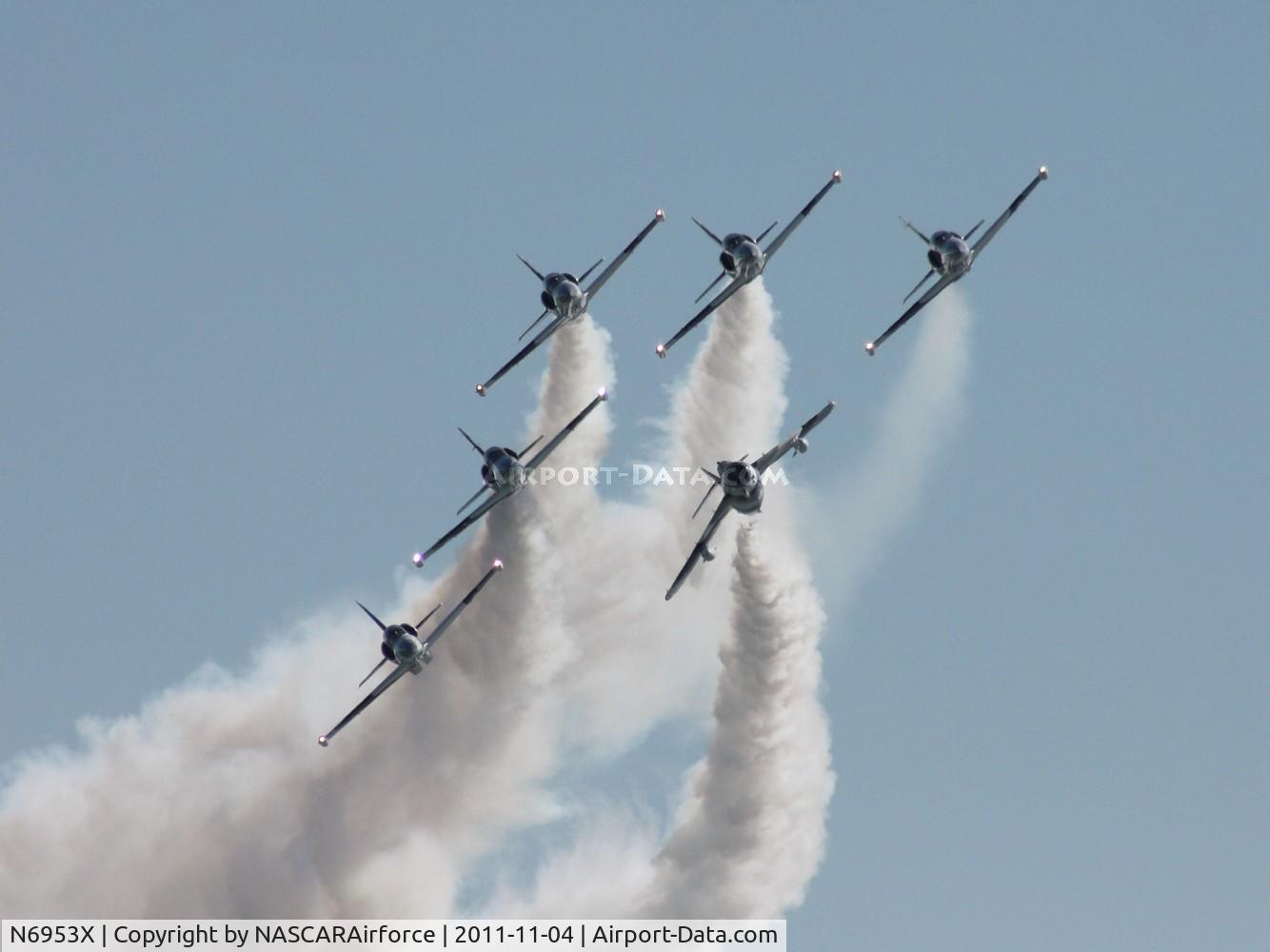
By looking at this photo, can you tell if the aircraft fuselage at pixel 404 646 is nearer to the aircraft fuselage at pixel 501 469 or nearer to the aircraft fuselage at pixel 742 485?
the aircraft fuselage at pixel 501 469

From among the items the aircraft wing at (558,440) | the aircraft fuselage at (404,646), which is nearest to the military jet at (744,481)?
the aircraft wing at (558,440)

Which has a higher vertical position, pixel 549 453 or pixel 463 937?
pixel 549 453

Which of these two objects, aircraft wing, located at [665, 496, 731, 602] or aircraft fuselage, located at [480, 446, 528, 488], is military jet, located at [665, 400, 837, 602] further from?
aircraft fuselage, located at [480, 446, 528, 488]

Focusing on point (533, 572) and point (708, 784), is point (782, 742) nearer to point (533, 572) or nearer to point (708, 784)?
point (708, 784)

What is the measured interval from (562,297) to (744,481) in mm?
19693

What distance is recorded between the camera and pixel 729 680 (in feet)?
483

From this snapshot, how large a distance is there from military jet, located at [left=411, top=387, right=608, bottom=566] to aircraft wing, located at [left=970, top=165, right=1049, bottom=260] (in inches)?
889

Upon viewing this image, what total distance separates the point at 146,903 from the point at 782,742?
4129 centimetres

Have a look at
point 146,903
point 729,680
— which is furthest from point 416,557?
point 146,903

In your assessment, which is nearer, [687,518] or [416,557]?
[416,557]

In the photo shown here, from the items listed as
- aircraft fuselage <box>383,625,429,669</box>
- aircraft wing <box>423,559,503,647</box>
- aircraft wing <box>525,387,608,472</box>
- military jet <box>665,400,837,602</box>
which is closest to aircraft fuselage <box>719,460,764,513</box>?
military jet <box>665,400,837,602</box>

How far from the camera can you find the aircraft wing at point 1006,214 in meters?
145

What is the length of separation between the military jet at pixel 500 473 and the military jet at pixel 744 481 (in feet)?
34.8

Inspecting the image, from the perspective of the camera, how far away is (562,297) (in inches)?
5738
